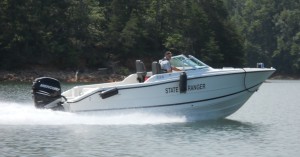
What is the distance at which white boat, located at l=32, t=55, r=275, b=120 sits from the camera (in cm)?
2180

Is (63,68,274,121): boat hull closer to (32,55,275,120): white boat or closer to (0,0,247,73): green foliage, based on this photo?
(32,55,275,120): white boat

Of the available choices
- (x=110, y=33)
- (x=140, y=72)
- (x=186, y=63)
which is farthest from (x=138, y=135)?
(x=110, y=33)

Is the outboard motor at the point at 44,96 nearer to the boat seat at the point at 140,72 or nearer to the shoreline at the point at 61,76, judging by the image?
the boat seat at the point at 140,72

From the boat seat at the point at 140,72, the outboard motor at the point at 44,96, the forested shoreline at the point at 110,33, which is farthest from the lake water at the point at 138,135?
the forested shoreline at the point at 110,33

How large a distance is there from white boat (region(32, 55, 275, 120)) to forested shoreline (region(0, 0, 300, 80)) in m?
45.3

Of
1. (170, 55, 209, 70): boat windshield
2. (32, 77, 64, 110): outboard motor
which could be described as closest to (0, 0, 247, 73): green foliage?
(32, 77, 64, 110): outboard motor

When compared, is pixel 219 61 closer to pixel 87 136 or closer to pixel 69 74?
pixel 69 74

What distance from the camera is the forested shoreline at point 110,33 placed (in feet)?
221

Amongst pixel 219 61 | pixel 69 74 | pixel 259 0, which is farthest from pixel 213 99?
pixel 259 0

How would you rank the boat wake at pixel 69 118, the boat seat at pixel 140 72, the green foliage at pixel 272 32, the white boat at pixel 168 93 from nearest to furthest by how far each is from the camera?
the boat wake at pixel 69 118, the white boat at pixel 168 93, the boat seat at pixel 140 72, the green foliage at pixel 272 32

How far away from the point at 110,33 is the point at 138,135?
2179 inches

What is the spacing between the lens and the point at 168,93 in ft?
72.3

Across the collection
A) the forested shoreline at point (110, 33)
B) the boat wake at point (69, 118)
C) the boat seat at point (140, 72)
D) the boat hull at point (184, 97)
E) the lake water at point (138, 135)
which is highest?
the forested shoreline at point (110, 33)

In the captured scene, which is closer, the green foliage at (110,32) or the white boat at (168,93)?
the white boat at (168,93)
